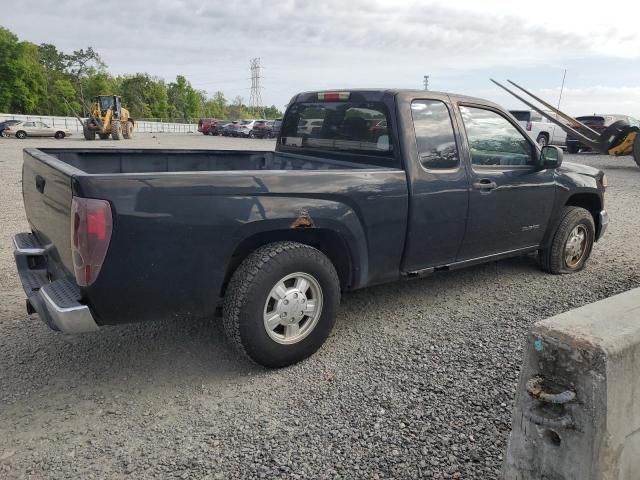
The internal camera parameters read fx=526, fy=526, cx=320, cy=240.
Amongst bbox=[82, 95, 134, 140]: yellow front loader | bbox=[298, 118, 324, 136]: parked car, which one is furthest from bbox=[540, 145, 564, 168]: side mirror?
bbox=[82, 95, 134, 140]: yellow front loader

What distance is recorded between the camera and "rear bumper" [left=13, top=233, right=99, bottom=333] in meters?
2.81

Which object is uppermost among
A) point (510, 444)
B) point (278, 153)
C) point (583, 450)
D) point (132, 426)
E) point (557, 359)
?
point (278, 153)

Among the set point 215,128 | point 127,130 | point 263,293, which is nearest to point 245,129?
point 215,128

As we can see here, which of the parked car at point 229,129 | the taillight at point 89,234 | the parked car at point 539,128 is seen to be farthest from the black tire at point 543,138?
the parked car at point 229,129

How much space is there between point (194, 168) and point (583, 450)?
4103 mm

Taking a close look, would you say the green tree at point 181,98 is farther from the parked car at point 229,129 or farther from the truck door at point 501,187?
the truck door at point 501,187

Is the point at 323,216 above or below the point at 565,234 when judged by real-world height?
above

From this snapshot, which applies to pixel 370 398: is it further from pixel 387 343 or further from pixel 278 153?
pixel 278 153

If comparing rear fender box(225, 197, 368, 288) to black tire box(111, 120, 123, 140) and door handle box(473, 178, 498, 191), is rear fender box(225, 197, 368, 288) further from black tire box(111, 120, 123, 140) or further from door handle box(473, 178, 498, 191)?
black tire box(111, 120, 123, 140)

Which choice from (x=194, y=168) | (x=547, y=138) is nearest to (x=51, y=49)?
(x=547, y=138)

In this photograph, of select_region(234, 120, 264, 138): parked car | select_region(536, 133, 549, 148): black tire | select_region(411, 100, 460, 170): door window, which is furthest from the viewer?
select_region(234, 120, 264, 138): parked car

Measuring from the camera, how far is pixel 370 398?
125 inches

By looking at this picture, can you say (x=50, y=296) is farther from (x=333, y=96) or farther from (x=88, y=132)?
(x=88, y=132)

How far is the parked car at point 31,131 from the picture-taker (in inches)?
1256
